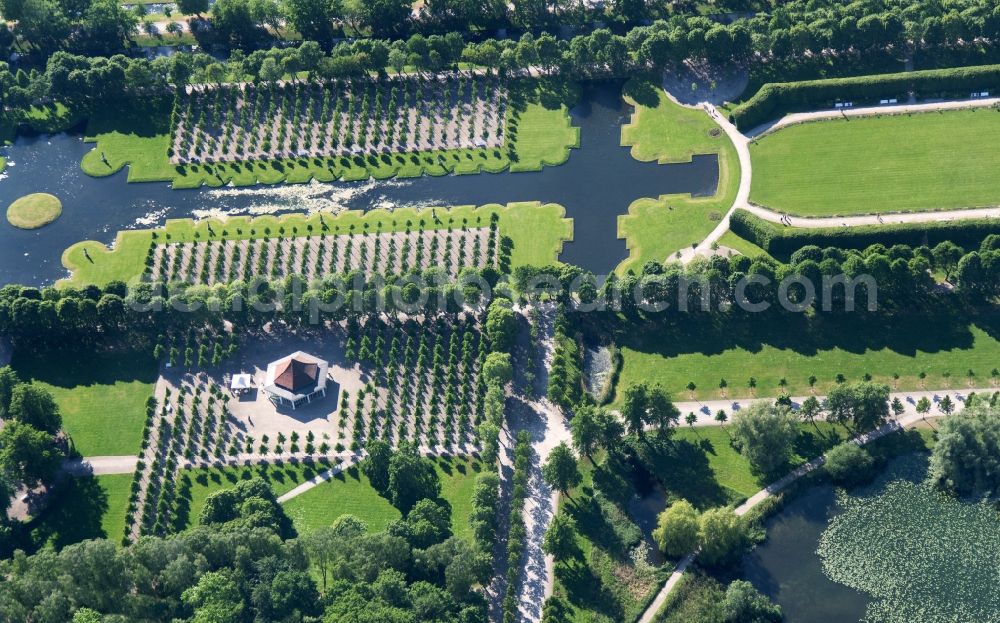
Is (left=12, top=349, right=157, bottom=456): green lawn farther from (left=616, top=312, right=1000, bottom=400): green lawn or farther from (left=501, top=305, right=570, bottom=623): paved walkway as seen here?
(left=616, top=312, right=1000, bottom=400): green lawn

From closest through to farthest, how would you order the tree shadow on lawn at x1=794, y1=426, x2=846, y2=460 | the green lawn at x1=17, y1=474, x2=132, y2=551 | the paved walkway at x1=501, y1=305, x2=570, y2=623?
the paved walkway at x1=501, y1=305, x2=570, y2=623 → the tree shadow on lawn at x1=794, y1=426, x2=846, y2=460 → the green lawn at x1=17, y1=474, x2=132, y2=551

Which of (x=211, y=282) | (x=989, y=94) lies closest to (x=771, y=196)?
(x=989, y=94)

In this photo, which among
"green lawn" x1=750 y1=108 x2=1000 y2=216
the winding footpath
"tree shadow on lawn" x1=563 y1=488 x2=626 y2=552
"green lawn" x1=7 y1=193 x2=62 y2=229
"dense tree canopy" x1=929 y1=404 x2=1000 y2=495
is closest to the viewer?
"dense tree canopy" x1=929 y1=404 x2=1000 y2=495

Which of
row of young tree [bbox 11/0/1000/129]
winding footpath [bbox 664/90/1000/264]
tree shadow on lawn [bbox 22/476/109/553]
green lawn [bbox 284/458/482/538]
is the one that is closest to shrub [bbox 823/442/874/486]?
winding footpath [bbox 664/90/1000/264]

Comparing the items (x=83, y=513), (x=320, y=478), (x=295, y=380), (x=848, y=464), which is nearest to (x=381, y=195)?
(x=295, y=380)

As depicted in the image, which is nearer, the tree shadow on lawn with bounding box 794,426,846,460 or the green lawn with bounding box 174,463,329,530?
the tree shadow on lawn with bounding box 794,426,846,460

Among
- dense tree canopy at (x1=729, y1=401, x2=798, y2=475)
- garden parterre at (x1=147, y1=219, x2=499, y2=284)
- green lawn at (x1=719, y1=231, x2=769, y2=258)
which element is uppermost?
green lawn at (x1=719, y1=231, x2=769, y2=258)

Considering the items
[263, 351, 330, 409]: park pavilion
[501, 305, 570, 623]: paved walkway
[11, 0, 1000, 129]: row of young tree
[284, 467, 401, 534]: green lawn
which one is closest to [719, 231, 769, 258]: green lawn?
[501, 305, 570, 623]: paved walkway

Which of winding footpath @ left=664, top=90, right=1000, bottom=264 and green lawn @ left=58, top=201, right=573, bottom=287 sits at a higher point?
winding footpath @ left=664, top=90, right=1000, bottom=264
